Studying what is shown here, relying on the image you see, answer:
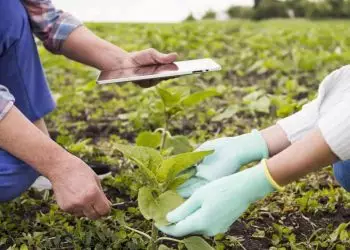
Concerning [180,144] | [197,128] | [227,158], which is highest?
[227,158]

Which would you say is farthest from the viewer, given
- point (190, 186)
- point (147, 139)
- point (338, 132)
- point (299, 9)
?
point (299, 9)

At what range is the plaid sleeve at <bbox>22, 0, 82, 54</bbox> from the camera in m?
1.99

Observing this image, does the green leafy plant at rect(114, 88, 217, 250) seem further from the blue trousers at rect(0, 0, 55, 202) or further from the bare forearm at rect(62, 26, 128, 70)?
the bare forearm at rect(62, 26, 128, 70)

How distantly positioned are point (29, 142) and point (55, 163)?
7 cm

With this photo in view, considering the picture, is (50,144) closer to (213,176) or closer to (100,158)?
(213,176)

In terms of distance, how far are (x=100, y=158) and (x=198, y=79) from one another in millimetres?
1395

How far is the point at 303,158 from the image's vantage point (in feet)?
Result: 4.58

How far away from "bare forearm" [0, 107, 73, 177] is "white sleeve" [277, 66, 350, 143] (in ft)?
1.80

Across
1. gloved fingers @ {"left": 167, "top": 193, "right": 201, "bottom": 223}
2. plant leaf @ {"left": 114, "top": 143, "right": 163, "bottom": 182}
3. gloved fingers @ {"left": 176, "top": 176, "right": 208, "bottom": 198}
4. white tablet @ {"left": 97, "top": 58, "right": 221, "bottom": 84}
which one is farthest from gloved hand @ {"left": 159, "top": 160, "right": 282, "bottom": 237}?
white tablet @ {"left": 97, "top": 58, "right": 221, "bottom": 84}

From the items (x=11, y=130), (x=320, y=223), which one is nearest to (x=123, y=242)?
(x=11, y=130)

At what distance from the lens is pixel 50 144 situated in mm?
1544

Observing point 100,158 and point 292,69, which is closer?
point 100,158

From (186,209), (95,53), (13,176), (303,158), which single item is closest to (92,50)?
(95,53)

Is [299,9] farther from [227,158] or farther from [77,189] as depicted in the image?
[77,189]
